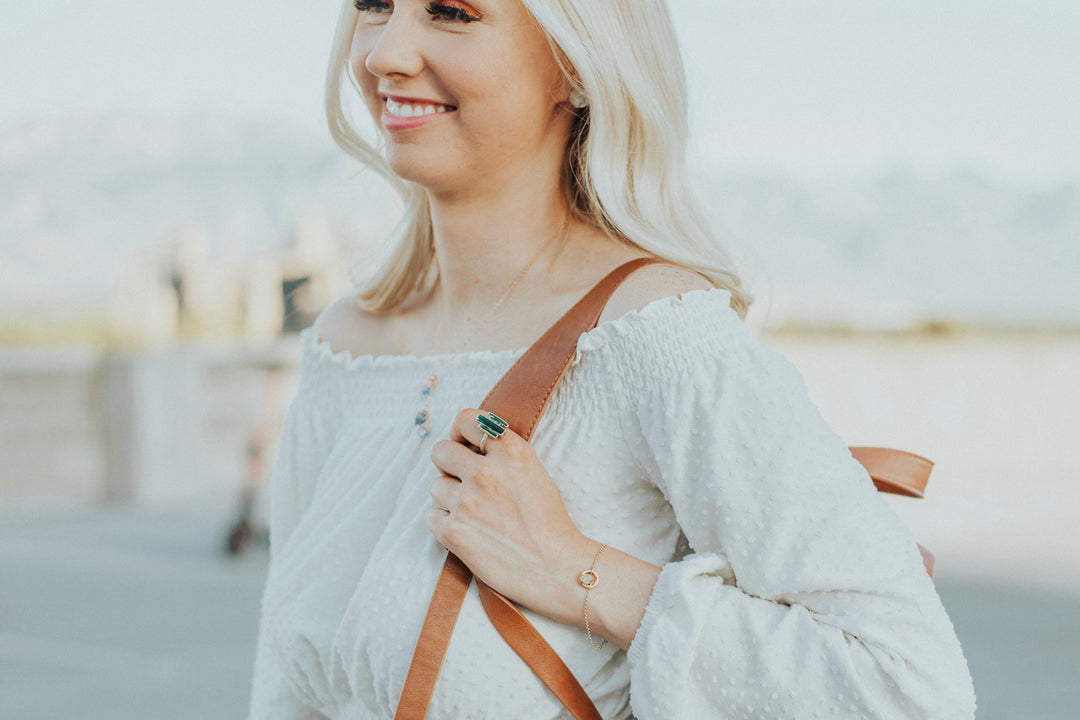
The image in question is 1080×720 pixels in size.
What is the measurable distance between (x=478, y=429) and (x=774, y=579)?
354mm

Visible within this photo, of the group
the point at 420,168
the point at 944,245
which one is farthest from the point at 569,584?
the point at 944,245

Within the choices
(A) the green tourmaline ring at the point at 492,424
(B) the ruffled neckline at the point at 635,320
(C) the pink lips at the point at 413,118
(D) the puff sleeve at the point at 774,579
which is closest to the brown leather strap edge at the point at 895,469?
(D) the puff sleeve at the point at 774,579

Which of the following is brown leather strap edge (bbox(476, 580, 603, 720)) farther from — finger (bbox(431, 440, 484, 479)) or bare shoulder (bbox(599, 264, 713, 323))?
bare shoulder (bbox(599, 264, 713, 323))

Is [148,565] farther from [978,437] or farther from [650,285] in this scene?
[978,437]

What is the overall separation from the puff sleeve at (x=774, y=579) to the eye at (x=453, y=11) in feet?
1.51

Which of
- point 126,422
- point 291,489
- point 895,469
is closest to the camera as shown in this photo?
point 895,469

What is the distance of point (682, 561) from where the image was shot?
3.92ft

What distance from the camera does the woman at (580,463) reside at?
113cm

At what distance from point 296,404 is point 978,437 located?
9.74 m


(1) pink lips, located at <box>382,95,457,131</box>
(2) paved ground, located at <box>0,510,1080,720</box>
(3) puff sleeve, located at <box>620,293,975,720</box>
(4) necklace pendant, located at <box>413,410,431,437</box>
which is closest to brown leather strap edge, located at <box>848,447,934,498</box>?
(3) puff sleeve, located at <box>620,293,975,720</box>

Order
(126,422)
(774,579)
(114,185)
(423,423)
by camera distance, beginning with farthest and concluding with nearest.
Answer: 1. (114,185)
2. (126,422)
3. (423,423)
4. (774,579)

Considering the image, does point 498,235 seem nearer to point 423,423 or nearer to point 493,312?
point 493,312

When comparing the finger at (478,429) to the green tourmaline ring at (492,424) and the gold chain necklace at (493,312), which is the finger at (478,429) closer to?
the green tourmaline ring at (492,424)

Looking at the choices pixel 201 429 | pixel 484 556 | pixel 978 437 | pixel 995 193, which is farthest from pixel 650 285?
pixel 995 193
